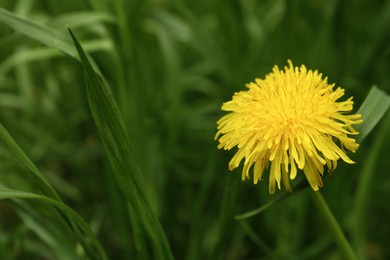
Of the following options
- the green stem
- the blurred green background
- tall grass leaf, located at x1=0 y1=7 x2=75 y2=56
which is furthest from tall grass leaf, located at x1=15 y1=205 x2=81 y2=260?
the green stem

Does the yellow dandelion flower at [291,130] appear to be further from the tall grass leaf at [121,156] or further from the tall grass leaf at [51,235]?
the tall grass leaf at [51,235]

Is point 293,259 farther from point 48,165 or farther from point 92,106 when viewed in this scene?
point 48,165

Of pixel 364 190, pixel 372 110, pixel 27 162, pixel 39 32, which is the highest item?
pixel 39 32

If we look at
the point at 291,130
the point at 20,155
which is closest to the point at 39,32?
the point at 20,155

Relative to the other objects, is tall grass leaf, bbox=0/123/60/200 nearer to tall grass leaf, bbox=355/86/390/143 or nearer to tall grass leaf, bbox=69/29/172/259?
tall grass leaf, bbox=69/29/172/259

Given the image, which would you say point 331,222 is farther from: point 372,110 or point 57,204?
point 57,204

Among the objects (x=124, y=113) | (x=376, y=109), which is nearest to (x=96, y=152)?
(x=124, y=113)
